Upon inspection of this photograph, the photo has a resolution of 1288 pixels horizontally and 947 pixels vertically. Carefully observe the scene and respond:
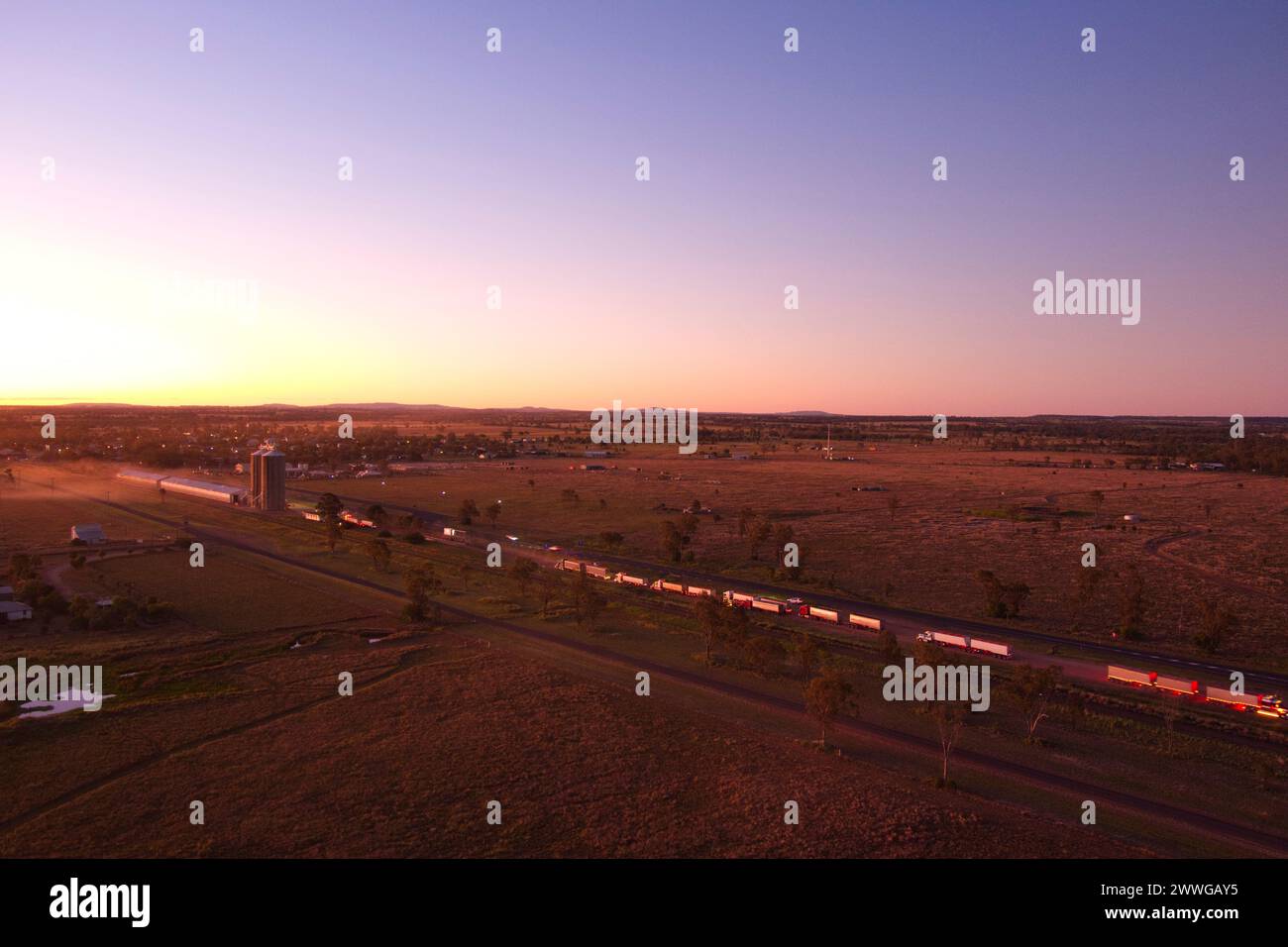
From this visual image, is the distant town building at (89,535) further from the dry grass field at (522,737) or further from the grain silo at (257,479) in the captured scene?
the grain silo at (257,479)

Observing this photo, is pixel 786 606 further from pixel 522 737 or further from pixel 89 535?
pixel 89 535

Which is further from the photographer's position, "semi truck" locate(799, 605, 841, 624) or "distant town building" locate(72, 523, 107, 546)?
"distant town building" locate(72, 523, 107, 546)

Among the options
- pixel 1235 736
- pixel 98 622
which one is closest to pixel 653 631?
pixel 1235 736

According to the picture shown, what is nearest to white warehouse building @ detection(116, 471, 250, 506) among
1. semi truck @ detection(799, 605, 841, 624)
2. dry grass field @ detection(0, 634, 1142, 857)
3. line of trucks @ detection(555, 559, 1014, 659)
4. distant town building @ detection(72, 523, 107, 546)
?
distant town building @ detection(72, 523, 107, 546)

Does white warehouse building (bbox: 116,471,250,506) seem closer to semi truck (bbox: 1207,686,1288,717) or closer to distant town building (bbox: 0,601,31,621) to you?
distant town building (bbox: 0,601,31,621)

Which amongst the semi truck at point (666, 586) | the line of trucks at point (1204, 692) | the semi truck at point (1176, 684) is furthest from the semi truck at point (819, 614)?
the semi truck at point (1176, 684)

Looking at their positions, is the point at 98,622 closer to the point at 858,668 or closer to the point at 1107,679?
the point at 858,668
